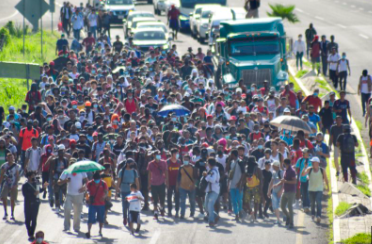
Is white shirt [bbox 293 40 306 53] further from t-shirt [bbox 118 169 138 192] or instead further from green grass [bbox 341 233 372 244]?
green grass [bbox 341 233 372 244]

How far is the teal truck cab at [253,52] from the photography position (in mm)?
32531

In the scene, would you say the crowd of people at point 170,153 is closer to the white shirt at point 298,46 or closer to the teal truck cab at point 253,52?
the teal truck cab at point 253,52

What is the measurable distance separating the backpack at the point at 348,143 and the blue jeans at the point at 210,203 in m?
4.47

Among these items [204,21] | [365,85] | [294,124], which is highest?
[204,21]

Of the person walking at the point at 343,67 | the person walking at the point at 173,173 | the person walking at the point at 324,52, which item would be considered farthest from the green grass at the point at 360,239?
the person walking at the point at 324,52

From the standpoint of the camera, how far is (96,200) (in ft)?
63.0

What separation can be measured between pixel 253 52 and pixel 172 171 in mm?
12883

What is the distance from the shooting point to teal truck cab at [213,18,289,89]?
32531 mm

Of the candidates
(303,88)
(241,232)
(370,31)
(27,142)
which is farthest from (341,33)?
(241,232)

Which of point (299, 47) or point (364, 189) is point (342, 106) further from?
point (299, 47)

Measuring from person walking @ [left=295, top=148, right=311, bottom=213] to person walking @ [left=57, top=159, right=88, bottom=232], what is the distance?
493cm

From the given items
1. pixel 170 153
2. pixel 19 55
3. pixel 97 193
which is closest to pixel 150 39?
pixel 19 55

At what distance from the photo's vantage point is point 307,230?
1966cm

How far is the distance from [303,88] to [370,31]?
1835cm
